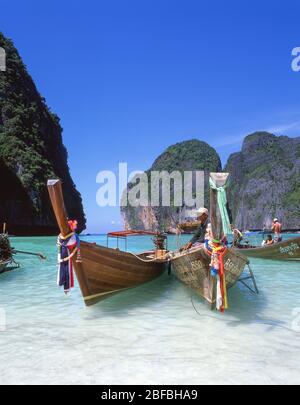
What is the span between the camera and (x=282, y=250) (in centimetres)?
1788

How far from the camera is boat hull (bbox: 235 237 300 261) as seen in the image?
696 inches

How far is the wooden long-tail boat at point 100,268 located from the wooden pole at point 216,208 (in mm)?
2657

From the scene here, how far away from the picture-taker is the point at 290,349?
5.36m

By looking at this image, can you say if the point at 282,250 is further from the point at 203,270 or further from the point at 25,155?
the point at 25,155

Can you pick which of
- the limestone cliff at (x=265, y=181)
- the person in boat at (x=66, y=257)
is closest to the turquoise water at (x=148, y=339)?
the person in boat at (x=66, y=257)

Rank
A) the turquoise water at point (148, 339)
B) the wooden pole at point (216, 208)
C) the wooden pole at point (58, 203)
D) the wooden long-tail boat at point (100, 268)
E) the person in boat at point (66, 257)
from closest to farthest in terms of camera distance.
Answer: the turquoise water at point (148, 339), the wooden pole at point (58, 203), the wooden pole at point (216, 208), the wooden long-tail boat at point (100, 268), the person in boat at point (66, 257)

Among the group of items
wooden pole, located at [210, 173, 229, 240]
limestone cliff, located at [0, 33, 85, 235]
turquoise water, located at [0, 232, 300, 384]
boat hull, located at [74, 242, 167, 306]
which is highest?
limestone cliff, located at [0, 33, 85, 235]

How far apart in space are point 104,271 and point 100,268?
21cm

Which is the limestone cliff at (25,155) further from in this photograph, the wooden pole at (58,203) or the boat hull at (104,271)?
Result: the wooden pole at (58,203)

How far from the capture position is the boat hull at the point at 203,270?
7.23 meters

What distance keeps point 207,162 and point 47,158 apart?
84.7m

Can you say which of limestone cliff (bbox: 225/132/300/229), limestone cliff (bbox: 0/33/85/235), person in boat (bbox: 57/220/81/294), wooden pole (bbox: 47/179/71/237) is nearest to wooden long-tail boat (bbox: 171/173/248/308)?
person in boat (bbox: 57/220/81/294)

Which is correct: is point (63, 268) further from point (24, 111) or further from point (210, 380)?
point (24, 111)

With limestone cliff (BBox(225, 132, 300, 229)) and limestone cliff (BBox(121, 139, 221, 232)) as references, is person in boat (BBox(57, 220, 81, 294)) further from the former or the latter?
limestone cliff (BBox(121, 139, 221, 232))
